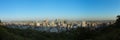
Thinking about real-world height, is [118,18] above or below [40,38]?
above

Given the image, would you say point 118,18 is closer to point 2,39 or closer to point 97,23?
point 97,23

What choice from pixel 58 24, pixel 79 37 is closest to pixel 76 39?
pixel 79 37

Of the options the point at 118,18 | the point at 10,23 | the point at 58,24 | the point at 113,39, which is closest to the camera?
the point at 113,39

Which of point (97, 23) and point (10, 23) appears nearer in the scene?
point (97, 23)

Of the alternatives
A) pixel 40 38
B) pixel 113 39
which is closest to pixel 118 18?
pixel 40 38

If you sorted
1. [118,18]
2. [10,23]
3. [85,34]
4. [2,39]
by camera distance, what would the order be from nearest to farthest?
[2,39]
[85,34]
[118,18]
[10,23]

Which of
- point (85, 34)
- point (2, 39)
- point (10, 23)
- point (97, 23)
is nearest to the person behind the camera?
point (2, 39)

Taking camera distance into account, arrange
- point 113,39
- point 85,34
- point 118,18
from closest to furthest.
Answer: point 113,39 < point 85,34 < point 118,18

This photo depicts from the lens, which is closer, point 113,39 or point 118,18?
point 113,39

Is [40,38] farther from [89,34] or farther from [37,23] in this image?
[37,23]
